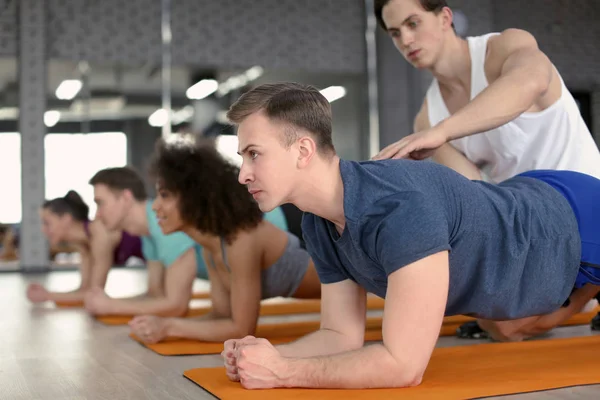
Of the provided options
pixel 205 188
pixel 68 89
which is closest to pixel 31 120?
pixel 68 89

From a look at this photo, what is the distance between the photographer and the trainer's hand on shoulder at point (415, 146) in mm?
1736

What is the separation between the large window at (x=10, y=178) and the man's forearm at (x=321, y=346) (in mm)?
6359

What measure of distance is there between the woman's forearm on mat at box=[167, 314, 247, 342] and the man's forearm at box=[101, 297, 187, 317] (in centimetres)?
60

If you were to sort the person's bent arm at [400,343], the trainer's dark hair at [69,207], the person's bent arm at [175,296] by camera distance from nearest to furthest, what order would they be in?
the person's bent arm at [400,343], the person's bent arm at [175,296], the trainer's dark hair at [69,207]

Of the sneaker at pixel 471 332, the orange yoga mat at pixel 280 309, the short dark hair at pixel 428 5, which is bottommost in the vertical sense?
the orange yoga mat at pixel 280 309

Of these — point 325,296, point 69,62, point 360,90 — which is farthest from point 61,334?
point 360,90

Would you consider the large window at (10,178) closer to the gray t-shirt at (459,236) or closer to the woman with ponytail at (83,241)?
the woman with ponytail at (83,241)

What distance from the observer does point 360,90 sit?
328 inches

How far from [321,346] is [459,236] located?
0.38m

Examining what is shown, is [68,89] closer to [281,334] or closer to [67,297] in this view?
[67,297]

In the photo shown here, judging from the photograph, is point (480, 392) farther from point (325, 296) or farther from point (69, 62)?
point (69, 62)

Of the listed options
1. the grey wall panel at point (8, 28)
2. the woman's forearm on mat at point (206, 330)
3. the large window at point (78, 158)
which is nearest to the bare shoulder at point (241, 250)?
the woman's forearm on mat at point (206, 330)

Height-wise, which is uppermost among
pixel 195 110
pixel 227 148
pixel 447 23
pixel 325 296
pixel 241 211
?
pixel 195 110

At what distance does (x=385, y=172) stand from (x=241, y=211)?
89 cm
